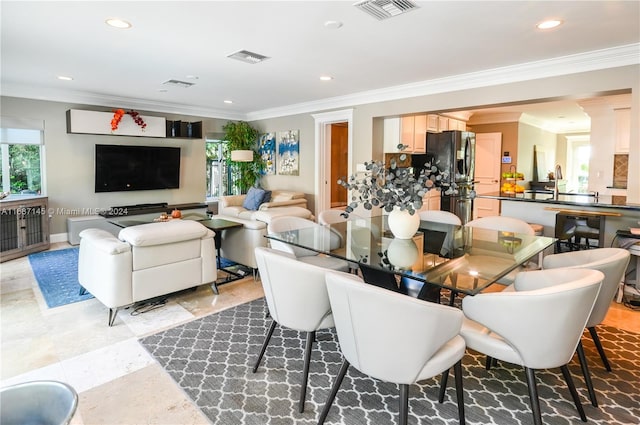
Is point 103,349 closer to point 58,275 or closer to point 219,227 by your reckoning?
point 219,227

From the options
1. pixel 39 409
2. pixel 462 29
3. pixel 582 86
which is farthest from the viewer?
pixel 582 86

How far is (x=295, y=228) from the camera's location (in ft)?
11.3

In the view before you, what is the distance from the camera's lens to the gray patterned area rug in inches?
80.1

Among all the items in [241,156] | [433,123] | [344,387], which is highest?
[433,123]

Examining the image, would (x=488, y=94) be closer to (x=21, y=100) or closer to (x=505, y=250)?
(x=505, y=250)

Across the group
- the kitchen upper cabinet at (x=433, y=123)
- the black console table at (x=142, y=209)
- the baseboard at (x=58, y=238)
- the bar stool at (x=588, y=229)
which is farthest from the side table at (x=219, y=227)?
the kitchen upper cabinet at (x=433, y=123)

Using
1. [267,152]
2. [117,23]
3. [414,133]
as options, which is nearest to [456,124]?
[414,133]

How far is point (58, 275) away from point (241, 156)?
12.9 feet

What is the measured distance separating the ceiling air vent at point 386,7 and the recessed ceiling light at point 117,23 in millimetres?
1914

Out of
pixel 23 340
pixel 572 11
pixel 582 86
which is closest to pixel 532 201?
pixel 582 86

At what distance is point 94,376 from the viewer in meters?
2.41

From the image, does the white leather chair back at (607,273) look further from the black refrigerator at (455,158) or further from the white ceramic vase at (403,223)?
the black refrigerator at (455,158)

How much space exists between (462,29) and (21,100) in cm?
641

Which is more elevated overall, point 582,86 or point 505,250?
point 582,86
